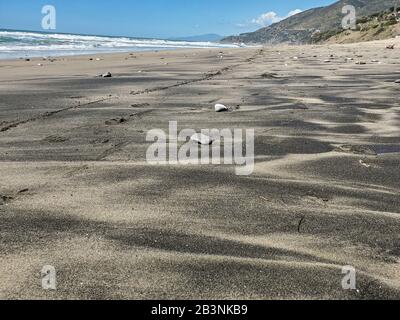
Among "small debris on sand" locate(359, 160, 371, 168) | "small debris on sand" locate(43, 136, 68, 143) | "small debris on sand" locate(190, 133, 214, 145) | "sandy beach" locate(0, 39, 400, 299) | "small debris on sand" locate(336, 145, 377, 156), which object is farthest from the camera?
"small debris on sand" locate(43, 136, 68, 143)

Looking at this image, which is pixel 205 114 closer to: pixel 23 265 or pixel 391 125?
pixel 391 125

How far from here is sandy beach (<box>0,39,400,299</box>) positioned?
1693 mm

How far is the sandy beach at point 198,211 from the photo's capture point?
66.7 inches

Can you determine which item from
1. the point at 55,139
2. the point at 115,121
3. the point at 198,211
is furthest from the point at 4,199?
the point at 115,121

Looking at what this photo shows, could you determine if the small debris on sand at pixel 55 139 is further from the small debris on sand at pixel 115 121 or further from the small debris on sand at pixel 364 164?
the small debris on sand at pixel 364 164

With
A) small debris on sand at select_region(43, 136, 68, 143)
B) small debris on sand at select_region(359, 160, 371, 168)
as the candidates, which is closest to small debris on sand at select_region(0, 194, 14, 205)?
small debris on sand at select_region(43, 136, 68, 143)

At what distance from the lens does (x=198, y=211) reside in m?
2.42

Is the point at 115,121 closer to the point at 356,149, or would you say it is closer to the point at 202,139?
the point at 202,139

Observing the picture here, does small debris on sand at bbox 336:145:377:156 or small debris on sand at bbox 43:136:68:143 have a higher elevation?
small debris on sand at bbox 43:136:68:143

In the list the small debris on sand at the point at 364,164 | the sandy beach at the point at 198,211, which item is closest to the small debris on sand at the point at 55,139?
the sandy beach at the point at 198,211

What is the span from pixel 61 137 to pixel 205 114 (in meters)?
1.81

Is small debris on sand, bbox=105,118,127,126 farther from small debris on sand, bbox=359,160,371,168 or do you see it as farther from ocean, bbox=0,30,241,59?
ocean, bbox=0,30,241,59
